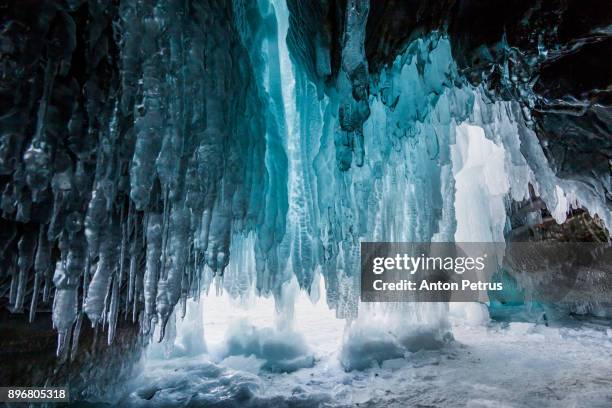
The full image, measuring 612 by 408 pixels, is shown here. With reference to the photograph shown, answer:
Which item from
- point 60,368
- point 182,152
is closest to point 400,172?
point 182,152

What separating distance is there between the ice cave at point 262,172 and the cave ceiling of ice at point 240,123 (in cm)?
2

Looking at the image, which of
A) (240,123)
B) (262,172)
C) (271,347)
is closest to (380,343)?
(271,347)

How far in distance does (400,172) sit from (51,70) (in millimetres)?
6747

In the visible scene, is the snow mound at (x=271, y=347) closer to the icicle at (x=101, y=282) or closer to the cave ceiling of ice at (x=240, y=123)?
the cave ceiling of ice at (x=240, y=123)

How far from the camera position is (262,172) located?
18.4 feet

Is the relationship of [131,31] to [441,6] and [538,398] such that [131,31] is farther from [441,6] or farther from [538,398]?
[538,398]

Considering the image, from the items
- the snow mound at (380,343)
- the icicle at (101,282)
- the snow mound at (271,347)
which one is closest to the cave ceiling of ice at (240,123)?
the icicle at (101,282)

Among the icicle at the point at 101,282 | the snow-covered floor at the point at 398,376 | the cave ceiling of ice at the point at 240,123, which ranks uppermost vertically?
the cave ceiling of ice at the point at 240,123

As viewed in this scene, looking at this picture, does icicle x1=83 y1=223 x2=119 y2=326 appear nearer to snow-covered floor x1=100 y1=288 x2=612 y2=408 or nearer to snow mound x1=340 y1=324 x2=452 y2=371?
snow-covered floor x1=100 y1=288 x2=612 y2=408

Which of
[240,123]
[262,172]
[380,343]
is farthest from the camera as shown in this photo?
[380,343]

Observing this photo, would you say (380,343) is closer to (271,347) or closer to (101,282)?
(271,347)

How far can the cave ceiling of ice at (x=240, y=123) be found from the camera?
3074 millimetres

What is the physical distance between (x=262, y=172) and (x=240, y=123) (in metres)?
1.02

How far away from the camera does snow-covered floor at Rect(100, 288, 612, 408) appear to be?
4.93 meters
